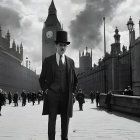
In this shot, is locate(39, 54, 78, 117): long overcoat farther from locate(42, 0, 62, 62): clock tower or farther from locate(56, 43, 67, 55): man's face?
locate(42, 0, 62, 62): clock tower

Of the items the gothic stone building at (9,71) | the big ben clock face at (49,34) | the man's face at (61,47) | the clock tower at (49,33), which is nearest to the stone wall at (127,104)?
the man's face at (61,47)

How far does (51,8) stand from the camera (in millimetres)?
174125

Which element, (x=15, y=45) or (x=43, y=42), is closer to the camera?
(x=15, y=45)

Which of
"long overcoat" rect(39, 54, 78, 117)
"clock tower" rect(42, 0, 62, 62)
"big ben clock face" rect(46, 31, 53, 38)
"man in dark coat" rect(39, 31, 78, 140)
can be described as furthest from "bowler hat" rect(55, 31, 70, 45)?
"big ben clock face" rect(46, 31, 53, 38)

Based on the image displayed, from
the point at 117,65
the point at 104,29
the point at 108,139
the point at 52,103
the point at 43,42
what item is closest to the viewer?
the point at 52,103

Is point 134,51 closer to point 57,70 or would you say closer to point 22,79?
point 57,70

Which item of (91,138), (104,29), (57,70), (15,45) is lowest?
(91,138)

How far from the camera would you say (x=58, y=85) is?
20.0ft

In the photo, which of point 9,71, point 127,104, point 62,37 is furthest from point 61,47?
point 9,71

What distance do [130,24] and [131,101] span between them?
927 centimetres

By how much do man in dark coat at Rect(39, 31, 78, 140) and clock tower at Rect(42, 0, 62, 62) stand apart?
14707 cm

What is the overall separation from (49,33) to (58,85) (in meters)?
156

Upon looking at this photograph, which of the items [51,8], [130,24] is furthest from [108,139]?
[51,8]

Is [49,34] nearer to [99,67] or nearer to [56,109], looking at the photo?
[99,67]
